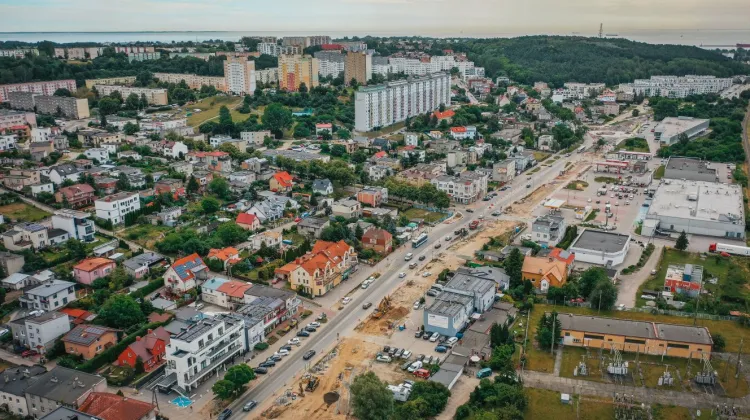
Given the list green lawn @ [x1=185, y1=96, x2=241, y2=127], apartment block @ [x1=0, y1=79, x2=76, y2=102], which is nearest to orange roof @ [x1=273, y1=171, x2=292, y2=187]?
green lawn @ [x1=185, y1=96, x2=241, y2=127]

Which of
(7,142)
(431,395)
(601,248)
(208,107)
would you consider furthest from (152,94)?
(431,395)

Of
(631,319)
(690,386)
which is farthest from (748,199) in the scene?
(690,386)

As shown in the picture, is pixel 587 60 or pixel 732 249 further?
pixel 587 60

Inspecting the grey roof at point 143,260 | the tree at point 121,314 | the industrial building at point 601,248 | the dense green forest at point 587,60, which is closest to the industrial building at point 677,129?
the dense green forest at point 587,60

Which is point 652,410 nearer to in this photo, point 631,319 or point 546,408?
point 546,408

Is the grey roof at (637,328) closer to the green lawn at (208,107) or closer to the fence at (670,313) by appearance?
the fence at (670,313)

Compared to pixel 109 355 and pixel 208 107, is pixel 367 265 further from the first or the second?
pixel 208 107
